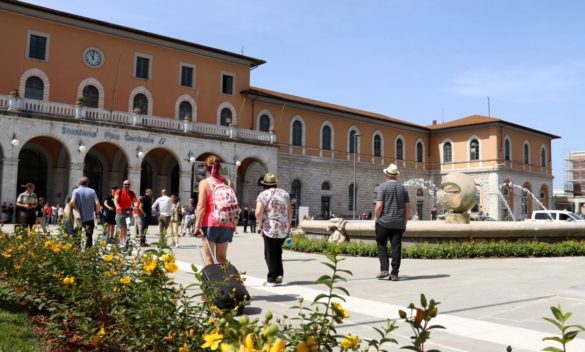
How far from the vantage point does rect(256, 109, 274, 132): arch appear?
37.2 meters

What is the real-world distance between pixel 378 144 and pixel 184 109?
2011 cm

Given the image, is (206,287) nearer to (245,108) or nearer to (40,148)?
(40,148)

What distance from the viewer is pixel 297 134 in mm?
39938

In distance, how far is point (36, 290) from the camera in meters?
4.83

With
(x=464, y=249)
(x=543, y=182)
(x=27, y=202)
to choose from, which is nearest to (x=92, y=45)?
(x=27, y=202)

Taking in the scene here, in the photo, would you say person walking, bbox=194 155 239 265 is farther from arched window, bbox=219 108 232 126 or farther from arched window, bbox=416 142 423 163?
arched window, bbox=416 142 423 163

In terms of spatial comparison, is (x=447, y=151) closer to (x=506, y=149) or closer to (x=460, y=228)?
(x=506, y=149)

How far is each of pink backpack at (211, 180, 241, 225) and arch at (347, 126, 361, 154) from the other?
3773cm

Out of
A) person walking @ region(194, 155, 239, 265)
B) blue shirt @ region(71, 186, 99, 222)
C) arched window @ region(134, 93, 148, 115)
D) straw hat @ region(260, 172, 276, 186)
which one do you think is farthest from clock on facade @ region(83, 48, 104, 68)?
person walking @ region(194, 155, 239, 265)

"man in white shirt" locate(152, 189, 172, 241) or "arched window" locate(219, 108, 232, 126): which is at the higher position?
"arched window" locate(219, 108, 232, 126)

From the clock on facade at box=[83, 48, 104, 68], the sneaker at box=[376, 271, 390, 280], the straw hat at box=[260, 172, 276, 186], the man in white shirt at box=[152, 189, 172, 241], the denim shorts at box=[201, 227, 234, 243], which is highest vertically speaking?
the clock on facade at box=[83, 48, 104, 68]

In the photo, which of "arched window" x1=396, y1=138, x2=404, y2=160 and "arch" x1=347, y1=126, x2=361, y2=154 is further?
"arched window" x1=396, y1=138, x2=404, y2=160

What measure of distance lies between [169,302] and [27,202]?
10.5 meters

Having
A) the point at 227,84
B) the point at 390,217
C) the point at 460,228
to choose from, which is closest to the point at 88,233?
the point at 390,217
